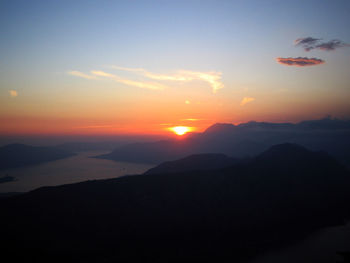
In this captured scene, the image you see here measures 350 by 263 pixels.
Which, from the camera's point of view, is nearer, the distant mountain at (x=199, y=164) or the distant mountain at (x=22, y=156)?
the distant mountain at (x=199, y=164)

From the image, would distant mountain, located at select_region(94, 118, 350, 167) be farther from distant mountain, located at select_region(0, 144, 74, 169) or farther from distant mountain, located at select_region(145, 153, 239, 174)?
distant mountain, located at select_region(145, 153, 239, 174)

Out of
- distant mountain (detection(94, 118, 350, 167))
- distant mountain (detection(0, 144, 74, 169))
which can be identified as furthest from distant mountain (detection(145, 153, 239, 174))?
distant mountain (detection(0, 144, 74, 169))

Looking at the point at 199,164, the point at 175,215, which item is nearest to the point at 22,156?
the point at 199,164

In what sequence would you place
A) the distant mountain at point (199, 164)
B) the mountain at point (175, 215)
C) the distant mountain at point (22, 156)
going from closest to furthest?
the mountain at point (175, 215)
the distant mountain at point (199, 164)
the distant mountain at point (22, 156)

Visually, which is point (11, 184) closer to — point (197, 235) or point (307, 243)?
point (197, 235)

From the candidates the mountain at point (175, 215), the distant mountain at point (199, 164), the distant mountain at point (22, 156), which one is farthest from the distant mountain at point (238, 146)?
the mountain at point (175, 215)

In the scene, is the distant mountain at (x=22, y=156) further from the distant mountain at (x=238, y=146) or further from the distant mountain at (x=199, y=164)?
the distant mountain at (x=199, y=164)
